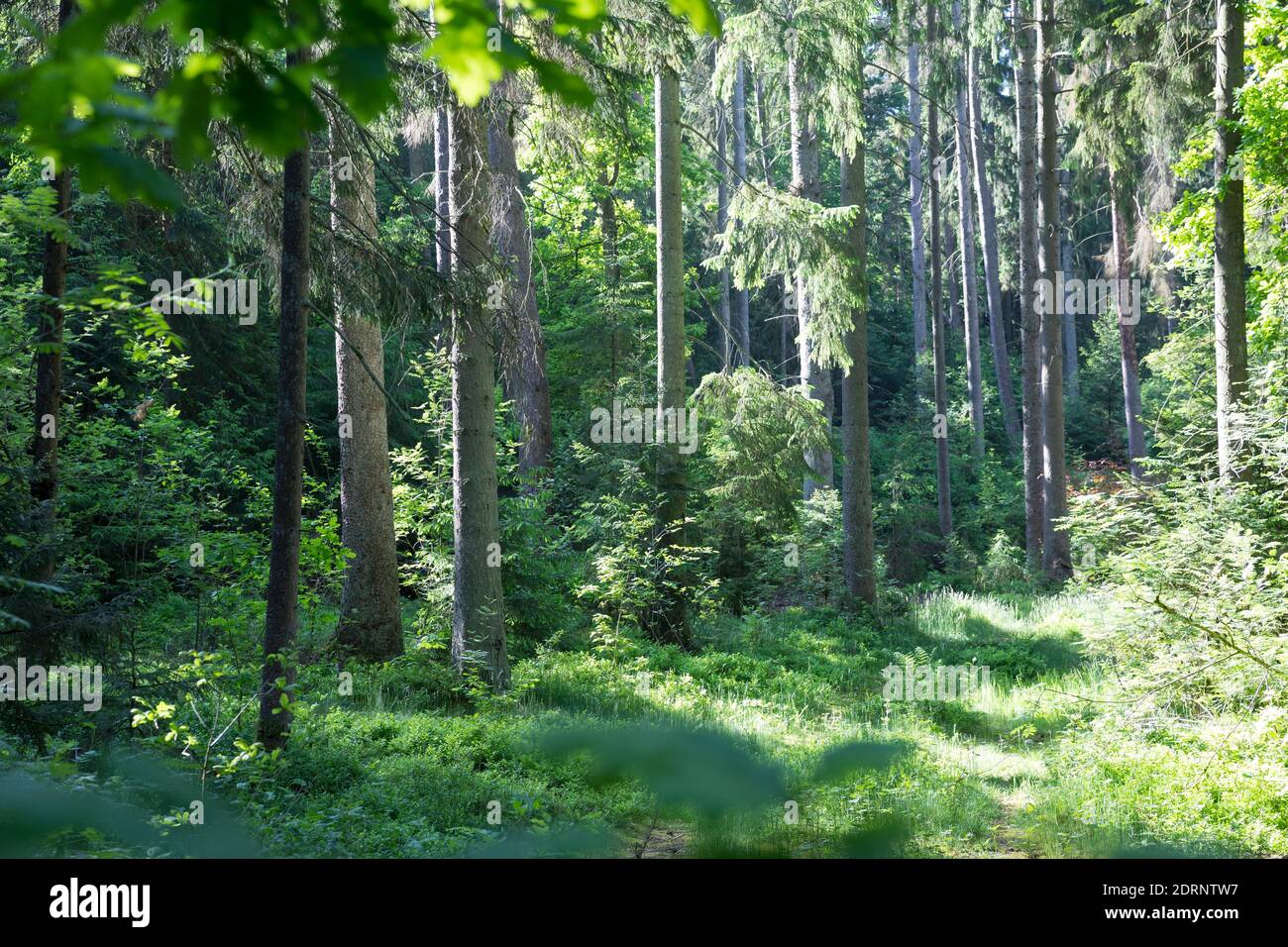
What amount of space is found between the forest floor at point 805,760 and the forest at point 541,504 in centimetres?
5

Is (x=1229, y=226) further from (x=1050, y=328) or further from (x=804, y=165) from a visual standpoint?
(x=1050, y=328)

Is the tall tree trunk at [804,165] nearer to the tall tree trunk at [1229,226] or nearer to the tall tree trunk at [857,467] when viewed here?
the tall tree trunk at [857,467]

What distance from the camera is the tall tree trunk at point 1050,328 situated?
19.1m

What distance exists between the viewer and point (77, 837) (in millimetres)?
3027

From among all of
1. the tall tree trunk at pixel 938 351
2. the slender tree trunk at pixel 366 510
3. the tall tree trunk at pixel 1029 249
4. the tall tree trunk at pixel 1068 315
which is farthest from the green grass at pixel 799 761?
the tall tree trunk at pixel 1068 315

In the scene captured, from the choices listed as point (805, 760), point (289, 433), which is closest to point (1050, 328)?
point (289, 433)

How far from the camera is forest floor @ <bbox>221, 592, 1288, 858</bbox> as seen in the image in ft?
16.6

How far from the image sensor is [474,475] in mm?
10031

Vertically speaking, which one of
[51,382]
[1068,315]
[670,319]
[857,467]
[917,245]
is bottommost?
[857,467]

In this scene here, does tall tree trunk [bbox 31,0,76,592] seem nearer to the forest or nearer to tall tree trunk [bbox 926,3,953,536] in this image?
Answer: the forest

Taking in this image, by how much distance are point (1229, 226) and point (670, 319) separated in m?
7.01

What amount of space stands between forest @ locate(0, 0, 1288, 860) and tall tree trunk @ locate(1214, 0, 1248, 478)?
47 millimetres

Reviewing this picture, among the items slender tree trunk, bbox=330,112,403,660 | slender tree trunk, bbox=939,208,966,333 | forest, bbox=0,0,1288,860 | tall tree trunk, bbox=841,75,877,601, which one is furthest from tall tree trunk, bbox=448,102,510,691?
slender tree trunk, bbox=939,208,966,333

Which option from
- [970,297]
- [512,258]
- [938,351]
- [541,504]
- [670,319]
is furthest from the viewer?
[970,297]
